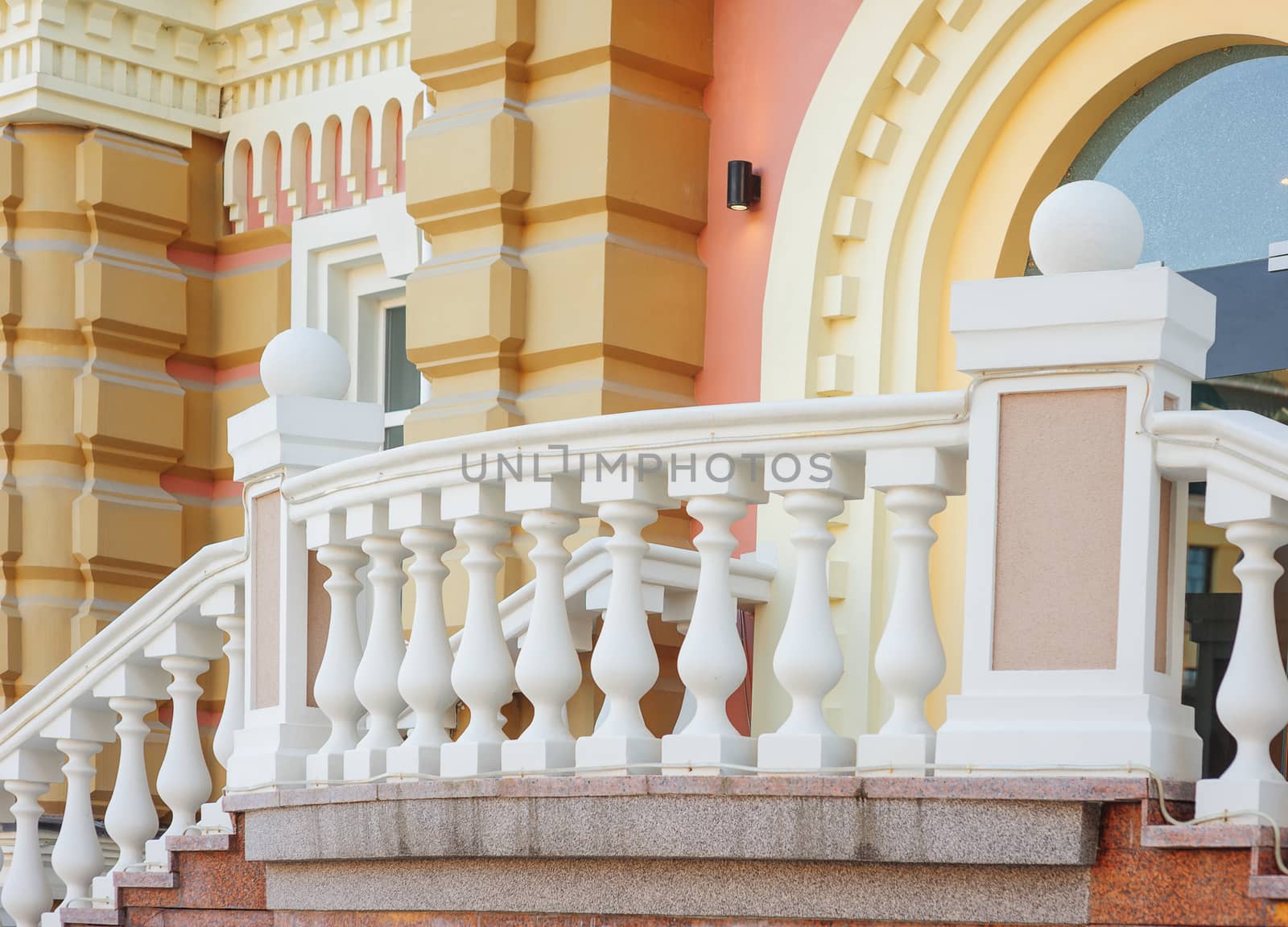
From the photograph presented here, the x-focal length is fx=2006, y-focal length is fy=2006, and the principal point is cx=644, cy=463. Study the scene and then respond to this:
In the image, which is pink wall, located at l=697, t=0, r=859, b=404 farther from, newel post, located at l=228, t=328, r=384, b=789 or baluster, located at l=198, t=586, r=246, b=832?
baluster, located at l=198, t=586, r=246, b=832

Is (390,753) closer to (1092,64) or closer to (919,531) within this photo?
(919,531)

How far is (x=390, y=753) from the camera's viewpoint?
467cm

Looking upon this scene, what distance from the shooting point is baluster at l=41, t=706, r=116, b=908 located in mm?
6230

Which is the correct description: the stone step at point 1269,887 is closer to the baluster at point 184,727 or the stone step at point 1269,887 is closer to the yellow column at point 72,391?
the baluster at point 184,727

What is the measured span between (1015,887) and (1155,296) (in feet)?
3.66

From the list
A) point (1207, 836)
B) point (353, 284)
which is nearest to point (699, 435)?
point (1207, 836)

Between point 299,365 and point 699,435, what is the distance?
1.59 meters

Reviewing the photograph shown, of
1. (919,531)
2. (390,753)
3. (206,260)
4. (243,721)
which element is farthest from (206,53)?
(919,531)

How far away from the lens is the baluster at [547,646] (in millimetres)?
4359

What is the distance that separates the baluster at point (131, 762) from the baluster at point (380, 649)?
4.63 feet

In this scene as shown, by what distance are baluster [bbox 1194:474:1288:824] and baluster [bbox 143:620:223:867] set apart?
3215 millimetres

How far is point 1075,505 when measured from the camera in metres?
3.78

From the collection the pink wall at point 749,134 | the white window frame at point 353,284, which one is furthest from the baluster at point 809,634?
the white window frame at point 353,284

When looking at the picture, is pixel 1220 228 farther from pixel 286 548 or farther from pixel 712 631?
pixel 286 548
